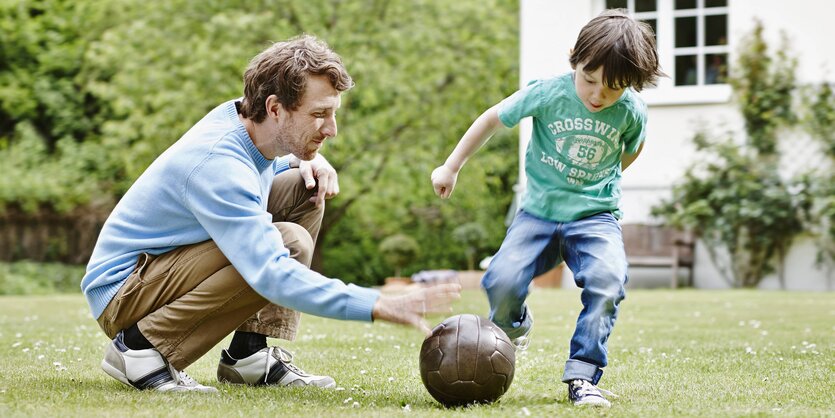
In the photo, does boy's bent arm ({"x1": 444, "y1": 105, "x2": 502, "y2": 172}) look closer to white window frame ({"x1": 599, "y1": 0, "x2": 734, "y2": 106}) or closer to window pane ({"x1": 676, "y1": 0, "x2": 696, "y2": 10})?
white window frame ({"x1": 599, "y1": 0, "x2": 734, "y2": 106})

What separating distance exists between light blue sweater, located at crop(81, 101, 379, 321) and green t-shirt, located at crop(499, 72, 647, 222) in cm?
123

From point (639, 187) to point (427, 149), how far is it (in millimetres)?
5395

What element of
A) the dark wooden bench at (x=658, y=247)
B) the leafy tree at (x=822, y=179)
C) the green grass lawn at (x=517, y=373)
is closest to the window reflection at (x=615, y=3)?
the leafy tree at (x=822, y=179)

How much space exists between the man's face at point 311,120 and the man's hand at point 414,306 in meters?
0.82

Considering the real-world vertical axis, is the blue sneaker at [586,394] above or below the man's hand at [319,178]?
below

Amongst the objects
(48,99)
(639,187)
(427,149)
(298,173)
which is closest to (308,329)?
(298,173)

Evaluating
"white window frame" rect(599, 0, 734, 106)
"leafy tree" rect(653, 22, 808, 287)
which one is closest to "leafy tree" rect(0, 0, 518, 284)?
"white window frame" rect(599, 0, 734, 106)

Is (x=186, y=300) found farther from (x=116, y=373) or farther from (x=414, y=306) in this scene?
(x=414, y=306)

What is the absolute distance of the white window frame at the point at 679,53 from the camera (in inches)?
583

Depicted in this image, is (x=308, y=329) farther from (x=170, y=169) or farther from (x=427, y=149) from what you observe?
(x=427, y=149)

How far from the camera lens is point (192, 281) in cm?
405

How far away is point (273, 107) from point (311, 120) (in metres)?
0.16

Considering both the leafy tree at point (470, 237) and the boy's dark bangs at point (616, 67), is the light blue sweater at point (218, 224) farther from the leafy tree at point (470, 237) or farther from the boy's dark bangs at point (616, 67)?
the leafy tree at point (470, 237)

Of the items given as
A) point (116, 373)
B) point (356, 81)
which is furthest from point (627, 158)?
point (356, 81)
